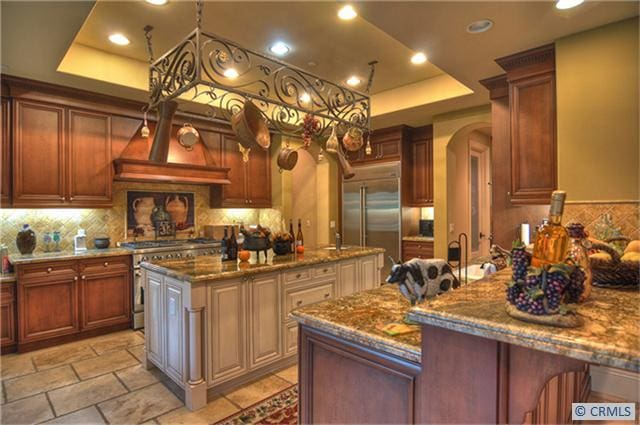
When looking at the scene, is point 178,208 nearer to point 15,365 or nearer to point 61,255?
point 61,255

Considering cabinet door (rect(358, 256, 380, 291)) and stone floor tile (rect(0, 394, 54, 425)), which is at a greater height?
cabinet door (rect(358, 256, 380, 291))

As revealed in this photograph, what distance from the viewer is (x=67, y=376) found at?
2.91 m

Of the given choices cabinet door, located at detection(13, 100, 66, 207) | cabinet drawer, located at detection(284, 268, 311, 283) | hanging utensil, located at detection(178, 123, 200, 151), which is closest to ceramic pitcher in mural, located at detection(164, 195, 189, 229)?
cabinet door, located at detection(13, 100, 66, 207)

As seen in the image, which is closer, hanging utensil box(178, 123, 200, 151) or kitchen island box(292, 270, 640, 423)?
kitchen island box(292, 270, 640, 423)

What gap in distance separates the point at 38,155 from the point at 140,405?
292 cm

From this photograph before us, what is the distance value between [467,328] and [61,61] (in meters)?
3.88

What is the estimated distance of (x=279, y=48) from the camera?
135 inches

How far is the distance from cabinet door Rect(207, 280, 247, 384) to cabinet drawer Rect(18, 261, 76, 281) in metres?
2.17

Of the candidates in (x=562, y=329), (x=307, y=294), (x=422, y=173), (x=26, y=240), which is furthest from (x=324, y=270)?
(x=26, y=240)

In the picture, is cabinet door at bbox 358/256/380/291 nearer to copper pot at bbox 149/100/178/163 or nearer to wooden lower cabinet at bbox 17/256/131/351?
copper pot at bbox 149/100/178/163

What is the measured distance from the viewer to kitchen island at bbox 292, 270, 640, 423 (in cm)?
89

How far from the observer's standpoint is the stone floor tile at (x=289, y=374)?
2.84 meters

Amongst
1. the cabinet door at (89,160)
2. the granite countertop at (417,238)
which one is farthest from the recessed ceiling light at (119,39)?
the granite countertop at (417,238)

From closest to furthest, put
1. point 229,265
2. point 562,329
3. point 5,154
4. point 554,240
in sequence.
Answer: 1. point 562,329
2. point 554,240
3. point 229,265
4. point 5,154
